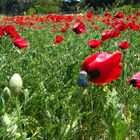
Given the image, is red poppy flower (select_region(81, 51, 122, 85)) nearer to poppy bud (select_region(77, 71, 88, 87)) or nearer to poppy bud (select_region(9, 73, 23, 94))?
poppy bud (select_region(77, 71, 88, 87))

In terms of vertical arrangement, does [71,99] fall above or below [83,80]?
below

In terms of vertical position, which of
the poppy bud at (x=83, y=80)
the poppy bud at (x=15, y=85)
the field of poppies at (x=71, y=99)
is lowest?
the field of poppies at (x=71, y=99)

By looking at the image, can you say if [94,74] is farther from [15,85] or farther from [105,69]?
[15,85]

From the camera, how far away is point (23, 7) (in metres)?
53.6

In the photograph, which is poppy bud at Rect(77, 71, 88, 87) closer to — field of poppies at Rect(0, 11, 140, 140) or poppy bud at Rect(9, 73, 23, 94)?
field of poppies at Rect(0, 11, 140, 140)

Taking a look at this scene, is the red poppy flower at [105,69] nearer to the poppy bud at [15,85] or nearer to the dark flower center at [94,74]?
the dark flower center at [94,74]

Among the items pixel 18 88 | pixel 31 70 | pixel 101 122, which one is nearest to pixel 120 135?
pixel 18 88

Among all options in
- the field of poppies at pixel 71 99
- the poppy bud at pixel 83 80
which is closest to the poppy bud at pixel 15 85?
the field of poppies at pixel 71 99

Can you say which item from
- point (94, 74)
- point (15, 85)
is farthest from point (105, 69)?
point (15, 85)

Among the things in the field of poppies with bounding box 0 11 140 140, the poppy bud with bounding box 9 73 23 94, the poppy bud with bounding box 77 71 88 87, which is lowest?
the field of poppies with bounding box 0 11 140 140

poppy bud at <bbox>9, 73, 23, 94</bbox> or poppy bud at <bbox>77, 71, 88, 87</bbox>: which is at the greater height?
poppy bud at <bbox>77, 71, 88, 87</bbox>

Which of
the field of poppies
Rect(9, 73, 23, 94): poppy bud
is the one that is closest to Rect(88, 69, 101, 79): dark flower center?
the field of poppies

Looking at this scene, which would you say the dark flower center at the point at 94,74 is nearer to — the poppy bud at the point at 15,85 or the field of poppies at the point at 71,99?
the field of poppies at the point at 71,99

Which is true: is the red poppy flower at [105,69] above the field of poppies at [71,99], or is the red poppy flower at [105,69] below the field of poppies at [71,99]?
above
